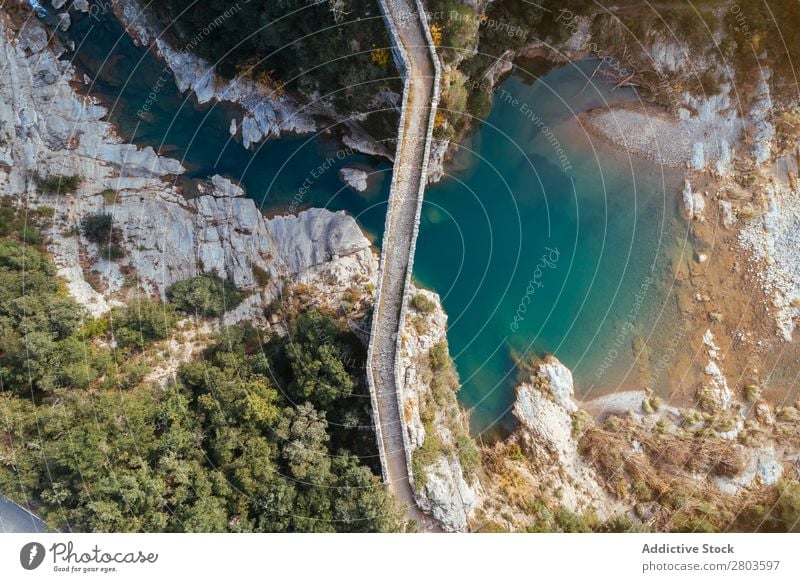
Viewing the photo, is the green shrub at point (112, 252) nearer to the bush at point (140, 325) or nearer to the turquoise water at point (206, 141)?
the bush at point (140, 325)

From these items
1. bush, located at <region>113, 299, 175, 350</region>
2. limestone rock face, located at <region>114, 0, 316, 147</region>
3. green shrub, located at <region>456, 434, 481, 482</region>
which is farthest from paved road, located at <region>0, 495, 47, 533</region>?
limestone rock face, located at <region>114, 0, 316, 147</region>

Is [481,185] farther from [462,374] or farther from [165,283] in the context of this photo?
[165,283]

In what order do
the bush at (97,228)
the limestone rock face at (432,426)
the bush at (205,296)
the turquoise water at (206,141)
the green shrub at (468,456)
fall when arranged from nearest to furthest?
the limestone rock face at (432,426)
the green shrub at (468,456)
the bush at (205,296)
the bush at (97,228)
the turquoise water at (206,141)

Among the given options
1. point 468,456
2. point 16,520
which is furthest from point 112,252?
point 468,456

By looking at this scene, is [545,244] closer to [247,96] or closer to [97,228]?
[247,96]

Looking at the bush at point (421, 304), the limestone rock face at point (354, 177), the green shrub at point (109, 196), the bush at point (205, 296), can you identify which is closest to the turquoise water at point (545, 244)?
the bush at point (421, 304)
